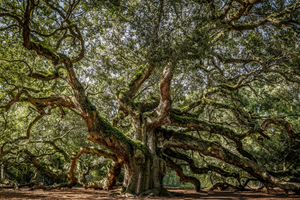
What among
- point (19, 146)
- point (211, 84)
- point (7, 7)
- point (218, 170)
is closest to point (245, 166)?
point (218, 170)

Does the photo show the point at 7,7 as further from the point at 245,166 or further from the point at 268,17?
the point at 245,166

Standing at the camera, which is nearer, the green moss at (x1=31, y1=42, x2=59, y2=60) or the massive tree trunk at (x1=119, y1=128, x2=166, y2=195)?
the green moss at (x1=31, y1=42, x2=59, y2=60)

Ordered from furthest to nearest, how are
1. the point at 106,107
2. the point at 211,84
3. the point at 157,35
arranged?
the point at 106,107, the point at 211,84, the point at 157,35

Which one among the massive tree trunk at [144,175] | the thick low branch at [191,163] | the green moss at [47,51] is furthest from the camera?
the thick low branch at [191,163]

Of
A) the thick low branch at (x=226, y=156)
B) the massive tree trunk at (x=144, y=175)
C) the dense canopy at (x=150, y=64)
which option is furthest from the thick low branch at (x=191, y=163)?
the massive tree trunk at (x=144, y=175)

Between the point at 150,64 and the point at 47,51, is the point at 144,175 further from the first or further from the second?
the point at 47,51

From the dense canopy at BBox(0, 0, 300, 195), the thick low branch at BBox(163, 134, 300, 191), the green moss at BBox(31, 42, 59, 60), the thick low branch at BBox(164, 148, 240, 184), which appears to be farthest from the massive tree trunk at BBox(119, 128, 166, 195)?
the green moss at BBox(31, 42, 59, 60)

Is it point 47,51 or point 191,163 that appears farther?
point 191,163

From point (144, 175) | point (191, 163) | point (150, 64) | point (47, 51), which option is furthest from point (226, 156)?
point (47, 51)

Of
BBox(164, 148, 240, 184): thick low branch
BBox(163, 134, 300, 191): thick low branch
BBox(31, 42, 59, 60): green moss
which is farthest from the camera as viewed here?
BBox(164, 148, 240, 184): thick low branch

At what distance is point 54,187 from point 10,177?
11.9 meters

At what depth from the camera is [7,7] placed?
6961mm

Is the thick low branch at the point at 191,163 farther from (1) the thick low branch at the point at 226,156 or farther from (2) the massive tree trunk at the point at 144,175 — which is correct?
(2) the massive tree trunk at the point at 144,175

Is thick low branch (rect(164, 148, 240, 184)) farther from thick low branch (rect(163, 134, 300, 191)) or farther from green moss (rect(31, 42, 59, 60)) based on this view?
green moss (rect(31, 42, 59, 60))
